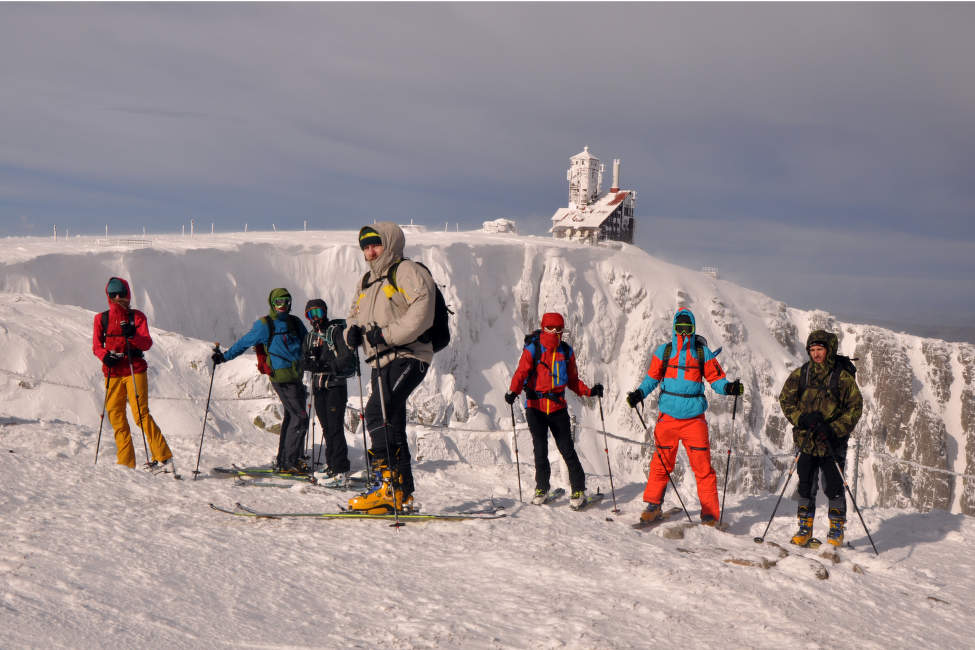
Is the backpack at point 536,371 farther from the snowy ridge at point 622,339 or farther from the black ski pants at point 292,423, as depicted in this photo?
the snowy ridge at point 622,339

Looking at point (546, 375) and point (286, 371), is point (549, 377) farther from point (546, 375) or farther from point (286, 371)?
point (286, 371)

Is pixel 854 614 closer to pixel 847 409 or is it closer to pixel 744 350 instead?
pixel 847 409

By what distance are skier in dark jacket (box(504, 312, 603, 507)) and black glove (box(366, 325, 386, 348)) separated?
6.56 ft

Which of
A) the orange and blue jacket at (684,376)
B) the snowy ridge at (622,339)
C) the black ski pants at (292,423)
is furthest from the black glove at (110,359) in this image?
the snowy ridge at (622,339)

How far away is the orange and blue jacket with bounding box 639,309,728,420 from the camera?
260 inches

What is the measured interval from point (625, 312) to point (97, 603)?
47286 millimetres

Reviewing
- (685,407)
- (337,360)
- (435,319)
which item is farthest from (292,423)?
(685,407)

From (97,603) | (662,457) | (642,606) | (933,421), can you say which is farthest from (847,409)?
(933,421)

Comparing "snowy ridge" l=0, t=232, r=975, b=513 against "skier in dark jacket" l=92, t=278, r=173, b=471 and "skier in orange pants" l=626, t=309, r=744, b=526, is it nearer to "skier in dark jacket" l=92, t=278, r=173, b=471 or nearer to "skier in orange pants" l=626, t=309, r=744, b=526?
"skier in dark jacket" l=92, t=278, r=173, b=471

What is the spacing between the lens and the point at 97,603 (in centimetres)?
329

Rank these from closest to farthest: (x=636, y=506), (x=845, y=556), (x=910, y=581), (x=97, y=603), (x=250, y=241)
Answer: (x=97, y=603) → (x=910, y=581) → (x=845, y=556) → (x=636, y=506) → (x=250, y=241)

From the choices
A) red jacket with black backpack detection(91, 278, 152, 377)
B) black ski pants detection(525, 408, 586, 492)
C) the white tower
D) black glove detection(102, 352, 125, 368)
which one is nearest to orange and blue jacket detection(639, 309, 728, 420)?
black ski pants detection(525, 408, 586, 492)

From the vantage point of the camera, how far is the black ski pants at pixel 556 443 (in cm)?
699

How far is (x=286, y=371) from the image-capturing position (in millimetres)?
7926
